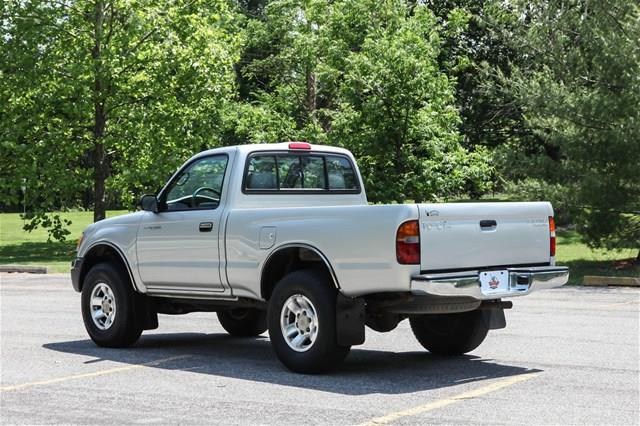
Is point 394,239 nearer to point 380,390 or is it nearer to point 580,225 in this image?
point 380,390

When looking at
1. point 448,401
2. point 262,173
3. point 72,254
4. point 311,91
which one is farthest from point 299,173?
point 311,91

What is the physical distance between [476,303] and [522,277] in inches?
18.0

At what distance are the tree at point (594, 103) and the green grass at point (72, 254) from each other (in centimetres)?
103

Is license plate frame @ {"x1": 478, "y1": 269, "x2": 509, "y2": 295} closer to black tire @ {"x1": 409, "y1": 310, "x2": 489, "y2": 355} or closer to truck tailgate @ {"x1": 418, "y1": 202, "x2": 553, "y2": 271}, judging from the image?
truck tailgate @ {"x1": 418, "y1": 202, "x2": 553, "y2": 271}

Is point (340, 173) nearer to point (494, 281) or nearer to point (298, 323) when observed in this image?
point (298, 323)

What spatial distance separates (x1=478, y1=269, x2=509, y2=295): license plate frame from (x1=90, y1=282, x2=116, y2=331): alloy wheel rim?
4.23 m

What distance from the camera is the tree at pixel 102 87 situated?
1200 inches

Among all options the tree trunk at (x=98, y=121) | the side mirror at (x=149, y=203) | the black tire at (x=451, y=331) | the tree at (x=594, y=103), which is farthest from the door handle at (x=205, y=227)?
the tree trunk at (x=98, y=121)

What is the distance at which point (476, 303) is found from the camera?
8992mm

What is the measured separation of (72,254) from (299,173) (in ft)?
72.1

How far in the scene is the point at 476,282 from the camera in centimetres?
857

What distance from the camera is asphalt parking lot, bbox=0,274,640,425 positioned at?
7.33 m

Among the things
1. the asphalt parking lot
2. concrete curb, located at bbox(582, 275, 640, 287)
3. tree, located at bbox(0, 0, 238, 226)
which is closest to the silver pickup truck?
the asphalt parking lot

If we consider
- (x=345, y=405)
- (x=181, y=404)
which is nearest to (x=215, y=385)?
(x=181, y=404)
